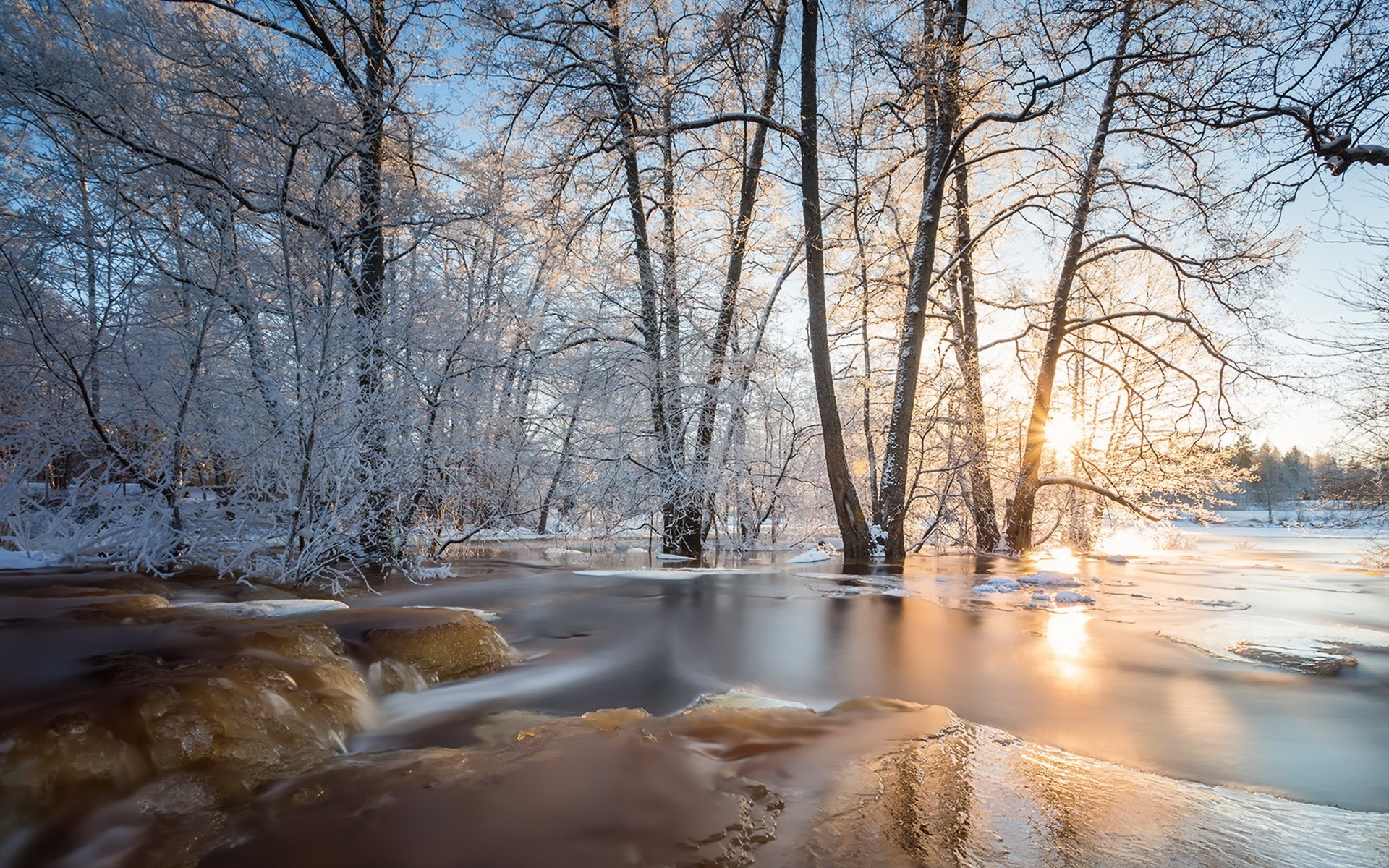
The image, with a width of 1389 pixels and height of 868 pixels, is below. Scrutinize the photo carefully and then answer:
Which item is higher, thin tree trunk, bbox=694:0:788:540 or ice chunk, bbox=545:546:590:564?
thin tree trunk, bbox=694:0:788:540

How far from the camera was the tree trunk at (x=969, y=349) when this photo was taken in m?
11.8

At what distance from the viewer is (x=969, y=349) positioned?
12414 mm

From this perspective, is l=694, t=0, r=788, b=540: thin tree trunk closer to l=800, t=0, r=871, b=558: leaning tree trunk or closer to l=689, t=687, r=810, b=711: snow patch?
l=800, t=0, r=871, b=558: leaning tree trunk

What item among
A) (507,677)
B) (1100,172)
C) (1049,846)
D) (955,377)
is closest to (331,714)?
(507,677)

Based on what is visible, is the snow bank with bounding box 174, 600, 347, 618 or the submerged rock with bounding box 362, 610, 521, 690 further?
the snow bank with bounding box 174, 600, 347, 618

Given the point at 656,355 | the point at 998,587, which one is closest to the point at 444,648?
the point at 998,587

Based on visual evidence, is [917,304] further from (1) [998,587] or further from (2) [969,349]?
(1) [998,587]

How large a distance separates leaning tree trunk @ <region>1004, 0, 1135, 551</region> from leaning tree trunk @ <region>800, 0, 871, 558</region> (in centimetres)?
432

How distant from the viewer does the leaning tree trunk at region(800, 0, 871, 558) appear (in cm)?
914

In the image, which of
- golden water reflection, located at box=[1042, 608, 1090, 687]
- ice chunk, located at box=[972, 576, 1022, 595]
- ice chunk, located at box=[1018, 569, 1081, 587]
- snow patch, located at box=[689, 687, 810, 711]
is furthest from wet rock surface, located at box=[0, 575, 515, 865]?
ice chunk, located at box=[1018, 569, 1081, 587]

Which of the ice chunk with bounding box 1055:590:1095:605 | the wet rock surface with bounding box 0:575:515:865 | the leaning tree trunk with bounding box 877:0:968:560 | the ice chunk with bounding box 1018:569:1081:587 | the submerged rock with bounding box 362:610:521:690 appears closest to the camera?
the wet rock surface with bounding box 0:575:515:865

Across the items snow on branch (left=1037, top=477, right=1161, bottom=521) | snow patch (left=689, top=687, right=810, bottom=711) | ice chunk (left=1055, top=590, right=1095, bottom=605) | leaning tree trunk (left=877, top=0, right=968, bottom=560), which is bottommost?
snow patch (left=689, top=687, right=810, bottom=711)

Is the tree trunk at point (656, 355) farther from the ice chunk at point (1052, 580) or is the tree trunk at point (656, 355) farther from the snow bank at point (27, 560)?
the snow bank at point (27, 560)

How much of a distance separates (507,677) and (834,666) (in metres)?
2.19
